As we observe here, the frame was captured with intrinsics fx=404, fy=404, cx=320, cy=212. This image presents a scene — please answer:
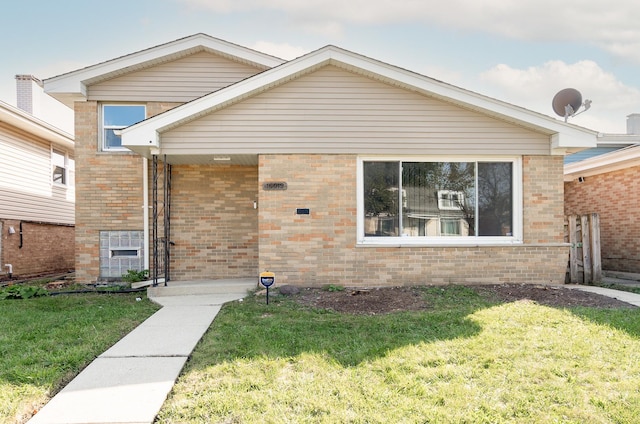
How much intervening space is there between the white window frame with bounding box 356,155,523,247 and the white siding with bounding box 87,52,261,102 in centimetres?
430

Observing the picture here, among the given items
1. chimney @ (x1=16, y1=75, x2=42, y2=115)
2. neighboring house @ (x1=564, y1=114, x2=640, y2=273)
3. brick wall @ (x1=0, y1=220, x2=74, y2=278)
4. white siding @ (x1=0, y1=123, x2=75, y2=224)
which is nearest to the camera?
neighboring house @ (x1=564, y1=114, x2=640, y2=273)

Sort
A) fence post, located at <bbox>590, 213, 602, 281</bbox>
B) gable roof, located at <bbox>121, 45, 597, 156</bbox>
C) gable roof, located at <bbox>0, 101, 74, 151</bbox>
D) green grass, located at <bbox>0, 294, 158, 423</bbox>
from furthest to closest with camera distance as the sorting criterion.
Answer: gable roof, located at <bbox>0, 101, 74, 151</bbox>
fence post, located at <bbox>590, 213, 602, 281</bbox>
gable roof, located at <bbox>121, 45, 597, 156</bbox>
green grass, located at <bbox>0, 294, 158, 423</bbox>

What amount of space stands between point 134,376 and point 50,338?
78.5 inches

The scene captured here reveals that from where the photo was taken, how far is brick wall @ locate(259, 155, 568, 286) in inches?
324

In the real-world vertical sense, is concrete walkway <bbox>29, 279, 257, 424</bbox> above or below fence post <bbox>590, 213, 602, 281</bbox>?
below

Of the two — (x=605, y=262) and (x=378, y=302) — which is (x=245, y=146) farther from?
(x=605, y=262)

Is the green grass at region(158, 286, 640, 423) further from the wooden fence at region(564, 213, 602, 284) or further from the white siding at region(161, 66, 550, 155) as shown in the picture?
the white siding at region(161, 66, 550, 155)

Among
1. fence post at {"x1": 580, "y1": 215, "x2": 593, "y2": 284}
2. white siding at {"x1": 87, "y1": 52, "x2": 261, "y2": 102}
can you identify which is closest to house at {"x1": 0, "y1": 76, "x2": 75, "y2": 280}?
white siding at {"x1": 87, "y1": 52, "x2": 261, "y2": 102}

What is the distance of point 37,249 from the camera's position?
42.3 ft

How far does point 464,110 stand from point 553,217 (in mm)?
2945

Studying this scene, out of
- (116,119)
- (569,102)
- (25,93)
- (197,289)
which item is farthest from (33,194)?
(569,102)

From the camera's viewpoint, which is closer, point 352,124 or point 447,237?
point 352,124

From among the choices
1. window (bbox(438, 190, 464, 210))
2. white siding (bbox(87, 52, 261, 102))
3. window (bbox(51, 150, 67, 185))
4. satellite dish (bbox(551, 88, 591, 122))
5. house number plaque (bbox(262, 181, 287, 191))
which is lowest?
window (bbox(438, 190, 464, 210))

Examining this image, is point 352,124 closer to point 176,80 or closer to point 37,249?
point 176,80
